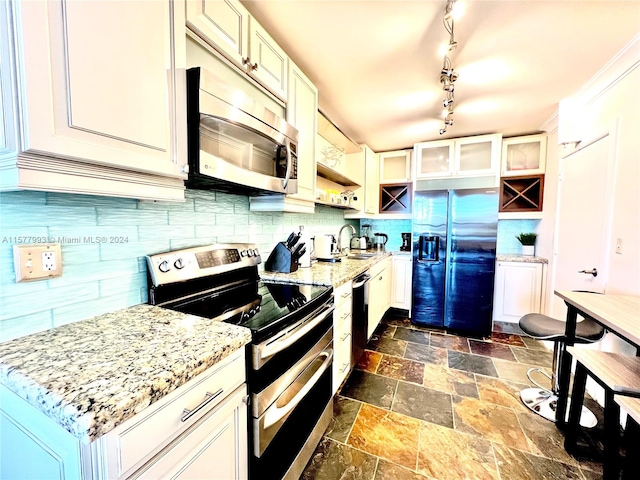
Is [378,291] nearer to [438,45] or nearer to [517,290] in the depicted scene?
[517,290]

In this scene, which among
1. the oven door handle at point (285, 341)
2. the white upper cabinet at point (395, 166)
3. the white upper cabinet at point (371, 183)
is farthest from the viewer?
the white upper cabinet at point (395, 166)

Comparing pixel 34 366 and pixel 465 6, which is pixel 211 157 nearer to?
pixel 34 366

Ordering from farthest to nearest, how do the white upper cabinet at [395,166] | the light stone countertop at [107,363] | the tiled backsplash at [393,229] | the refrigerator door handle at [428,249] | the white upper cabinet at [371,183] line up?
the tiled backsplash at [393,229], the white upper cabinet at [395,166], the white upper cabinet at [371,183], the refrigerator door handle at [428,249], the light stone countertop at [107,363]

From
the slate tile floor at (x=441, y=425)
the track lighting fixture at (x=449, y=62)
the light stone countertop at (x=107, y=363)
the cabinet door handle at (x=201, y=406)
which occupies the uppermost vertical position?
the track lighting fixture at (x=449, y=62)

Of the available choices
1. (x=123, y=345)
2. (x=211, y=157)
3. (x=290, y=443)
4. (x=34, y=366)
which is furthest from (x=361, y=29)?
(x=290, y=443)

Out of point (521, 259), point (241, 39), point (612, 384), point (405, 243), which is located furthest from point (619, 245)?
point (241, 39)

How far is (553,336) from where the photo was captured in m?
1.70

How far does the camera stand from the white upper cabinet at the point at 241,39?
1066 millimetres

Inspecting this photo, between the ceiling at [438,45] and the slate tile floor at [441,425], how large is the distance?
7.85 ft

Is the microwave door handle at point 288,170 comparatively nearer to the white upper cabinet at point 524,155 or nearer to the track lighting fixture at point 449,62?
the track lighting fixture at point 449,62

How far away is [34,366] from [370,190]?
345 centimetres

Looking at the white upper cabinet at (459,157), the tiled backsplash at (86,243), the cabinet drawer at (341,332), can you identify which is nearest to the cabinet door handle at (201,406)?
the tiled backsplash at (86,243)

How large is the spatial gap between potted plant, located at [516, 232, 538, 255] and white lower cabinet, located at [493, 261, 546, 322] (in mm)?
390

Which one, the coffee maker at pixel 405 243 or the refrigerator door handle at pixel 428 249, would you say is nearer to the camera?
the refrigerator door handle at pixel 428 249
